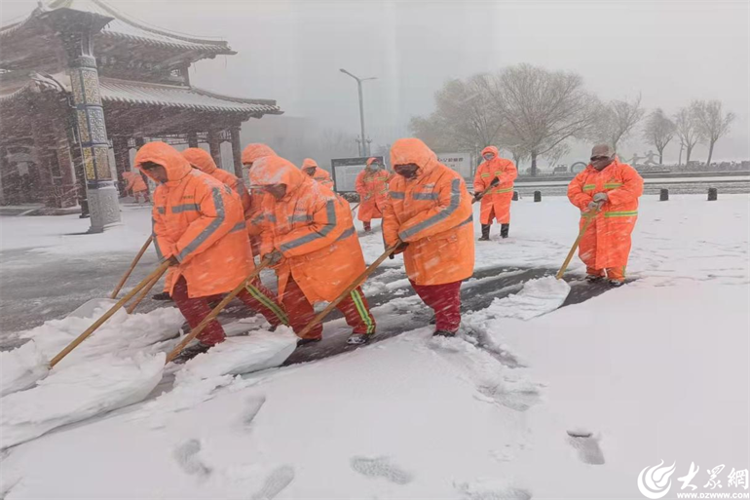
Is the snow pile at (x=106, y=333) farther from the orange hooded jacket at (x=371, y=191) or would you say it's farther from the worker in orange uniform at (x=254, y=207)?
the orange hooded jacket at (x=371, y=191)

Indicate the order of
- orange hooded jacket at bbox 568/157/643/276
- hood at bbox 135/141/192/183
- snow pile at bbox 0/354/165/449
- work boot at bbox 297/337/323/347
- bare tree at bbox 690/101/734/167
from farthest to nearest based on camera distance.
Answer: bare tree at bbox 690/101/734/167 < orange hooded jacket at bbox 568/157/643/276 < work boot at bbox 297/337/323/347 < hood at bbox 135/141/192/183 < snow pile at bbox 0/354/165/449

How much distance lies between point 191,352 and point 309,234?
1.13 meters

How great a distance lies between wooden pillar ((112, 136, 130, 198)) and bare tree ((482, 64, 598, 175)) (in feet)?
14.5

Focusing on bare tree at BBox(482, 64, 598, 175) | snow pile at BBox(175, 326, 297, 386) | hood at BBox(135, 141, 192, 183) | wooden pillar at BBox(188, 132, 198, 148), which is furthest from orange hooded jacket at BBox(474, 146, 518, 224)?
hood at BBox(135, 141, 192, 183)

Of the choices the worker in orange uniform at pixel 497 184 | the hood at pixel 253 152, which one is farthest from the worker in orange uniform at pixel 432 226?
the worker in orange uniform at pixel 497 184

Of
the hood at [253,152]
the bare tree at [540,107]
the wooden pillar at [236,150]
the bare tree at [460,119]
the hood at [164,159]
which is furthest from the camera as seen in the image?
the bare tree at [540,107]

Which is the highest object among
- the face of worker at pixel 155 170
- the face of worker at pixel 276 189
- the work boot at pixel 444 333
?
the face of worker at pixel 155 170

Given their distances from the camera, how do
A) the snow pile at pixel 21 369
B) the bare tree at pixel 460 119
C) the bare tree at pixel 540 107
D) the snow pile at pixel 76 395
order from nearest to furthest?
1. the snow pile at pixel 76 395
2. the snow pile at pixel 21 369
3. the bare tree at pixel 460 119
4. the bare tree at pixel 540 107

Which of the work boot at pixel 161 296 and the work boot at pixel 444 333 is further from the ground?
the work boot at pixel 444 333

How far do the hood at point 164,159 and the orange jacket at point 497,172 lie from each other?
13.1ft

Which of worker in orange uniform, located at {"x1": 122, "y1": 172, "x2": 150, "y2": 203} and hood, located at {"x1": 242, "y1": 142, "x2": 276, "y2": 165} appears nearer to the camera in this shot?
hood, located at {"x1": 242, "y1": 142, "x2": 276, "y2": 165}

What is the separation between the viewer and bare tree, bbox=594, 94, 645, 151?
638cm

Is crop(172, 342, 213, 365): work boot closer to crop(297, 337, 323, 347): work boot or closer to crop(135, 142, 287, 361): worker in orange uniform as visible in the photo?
crop(135, 142, 287, 361): worker in orange uniform

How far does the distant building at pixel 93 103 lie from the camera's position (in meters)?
4.50
